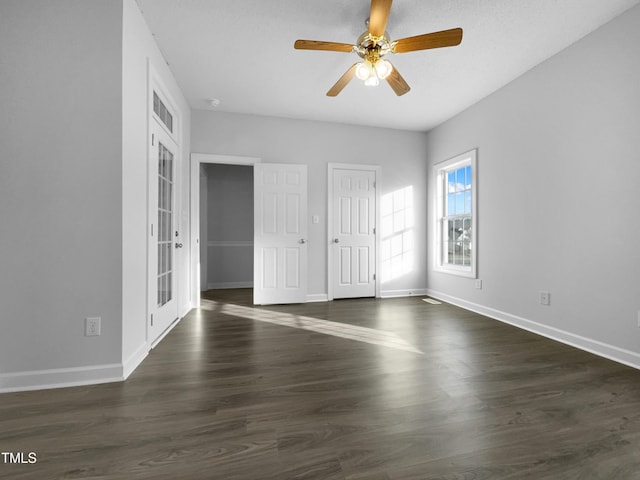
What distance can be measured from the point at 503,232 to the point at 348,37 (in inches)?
108

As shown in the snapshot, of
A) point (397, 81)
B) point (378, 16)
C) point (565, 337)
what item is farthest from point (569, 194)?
point (378, 16)

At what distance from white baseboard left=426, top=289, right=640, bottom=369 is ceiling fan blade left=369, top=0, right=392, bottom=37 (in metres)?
3.10

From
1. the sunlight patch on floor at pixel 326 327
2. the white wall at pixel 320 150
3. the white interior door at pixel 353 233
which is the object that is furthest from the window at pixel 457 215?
the sunlight patch on floor at pixel 326 327

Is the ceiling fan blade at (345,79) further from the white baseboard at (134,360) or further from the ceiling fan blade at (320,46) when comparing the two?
the white baseboard at (134,360)

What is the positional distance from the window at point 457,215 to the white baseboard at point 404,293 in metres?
0.55

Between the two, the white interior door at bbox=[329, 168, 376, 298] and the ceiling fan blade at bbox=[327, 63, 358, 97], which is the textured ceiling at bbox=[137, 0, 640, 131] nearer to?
the ceiling fan blade at bbox=[327, 63, 358, 97]

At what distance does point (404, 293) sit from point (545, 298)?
2.13 m

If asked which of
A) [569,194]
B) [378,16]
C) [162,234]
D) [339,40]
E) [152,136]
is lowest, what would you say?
[162,234]

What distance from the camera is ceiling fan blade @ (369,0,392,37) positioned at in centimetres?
190

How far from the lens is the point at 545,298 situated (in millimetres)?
3018

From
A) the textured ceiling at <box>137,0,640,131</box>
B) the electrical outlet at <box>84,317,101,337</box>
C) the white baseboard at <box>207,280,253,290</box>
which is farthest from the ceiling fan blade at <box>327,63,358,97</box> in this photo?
the white baseboard at <box>207,280,253,290</box>

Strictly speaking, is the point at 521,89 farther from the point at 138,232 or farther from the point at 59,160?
the point at 59,160

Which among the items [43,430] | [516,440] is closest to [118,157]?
[43,430]

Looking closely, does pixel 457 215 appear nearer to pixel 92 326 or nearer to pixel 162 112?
pixel 162 112
